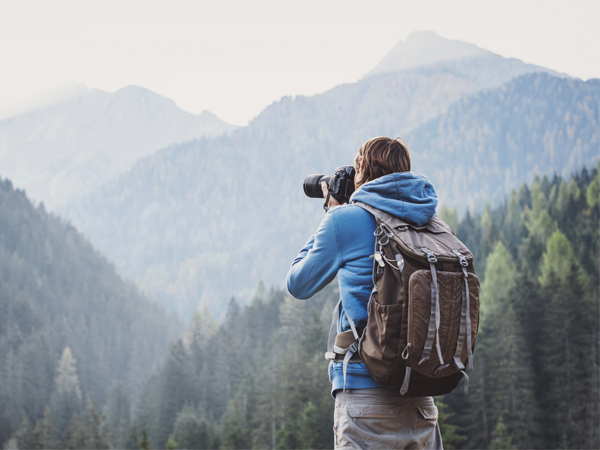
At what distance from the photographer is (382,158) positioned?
2.82 meters

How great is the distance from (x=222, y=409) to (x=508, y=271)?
33909mm

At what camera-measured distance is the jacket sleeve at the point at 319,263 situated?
2746 millimetres

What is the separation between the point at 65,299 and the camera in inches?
5241

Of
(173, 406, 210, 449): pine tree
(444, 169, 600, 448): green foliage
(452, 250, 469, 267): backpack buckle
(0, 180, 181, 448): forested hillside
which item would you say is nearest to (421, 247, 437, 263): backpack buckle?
(452, 250, 469, 267): backpack buckle

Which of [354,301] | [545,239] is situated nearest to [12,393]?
[545,239]

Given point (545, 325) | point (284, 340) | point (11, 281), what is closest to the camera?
point (545, 325)

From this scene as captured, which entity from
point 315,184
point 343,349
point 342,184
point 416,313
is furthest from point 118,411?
point 416,313

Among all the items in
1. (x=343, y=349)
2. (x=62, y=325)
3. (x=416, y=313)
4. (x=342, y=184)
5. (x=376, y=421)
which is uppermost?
(x=62, y=325)

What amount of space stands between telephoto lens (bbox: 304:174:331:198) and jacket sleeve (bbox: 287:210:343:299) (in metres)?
0.46

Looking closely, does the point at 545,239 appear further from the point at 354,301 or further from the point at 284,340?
the point at 354,301

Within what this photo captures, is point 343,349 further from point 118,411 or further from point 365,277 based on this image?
point 118,411

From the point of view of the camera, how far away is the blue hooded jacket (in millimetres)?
2709

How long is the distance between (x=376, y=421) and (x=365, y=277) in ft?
1.93

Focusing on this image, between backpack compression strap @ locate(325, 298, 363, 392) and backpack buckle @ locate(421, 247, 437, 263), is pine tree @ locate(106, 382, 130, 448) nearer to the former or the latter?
backpack compression strap @ locate(325, 298, 363, 392)
